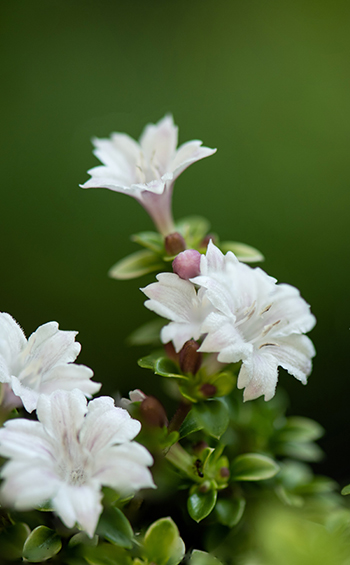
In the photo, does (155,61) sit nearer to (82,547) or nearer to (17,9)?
(17,9)

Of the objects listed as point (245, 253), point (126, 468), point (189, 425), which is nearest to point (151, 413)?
point (189, 425)

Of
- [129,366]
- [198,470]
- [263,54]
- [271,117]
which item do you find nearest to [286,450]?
[198,470]

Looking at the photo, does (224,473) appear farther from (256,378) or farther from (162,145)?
(162,145)

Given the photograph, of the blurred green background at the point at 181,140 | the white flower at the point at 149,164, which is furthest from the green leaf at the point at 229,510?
the blurred green background at the point at 181,140

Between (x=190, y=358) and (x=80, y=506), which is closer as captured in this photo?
(x=80, y=506)

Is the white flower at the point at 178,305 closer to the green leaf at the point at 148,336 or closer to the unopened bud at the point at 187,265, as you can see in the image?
the unopened bud at the point at 187,265

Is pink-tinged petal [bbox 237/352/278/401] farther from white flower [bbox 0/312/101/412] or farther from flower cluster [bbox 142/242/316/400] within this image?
white flower [bbox 0/312/101/412]

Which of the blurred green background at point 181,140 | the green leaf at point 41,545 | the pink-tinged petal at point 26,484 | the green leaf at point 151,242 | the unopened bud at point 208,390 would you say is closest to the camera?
the pink-tinged petal at point 26,484
